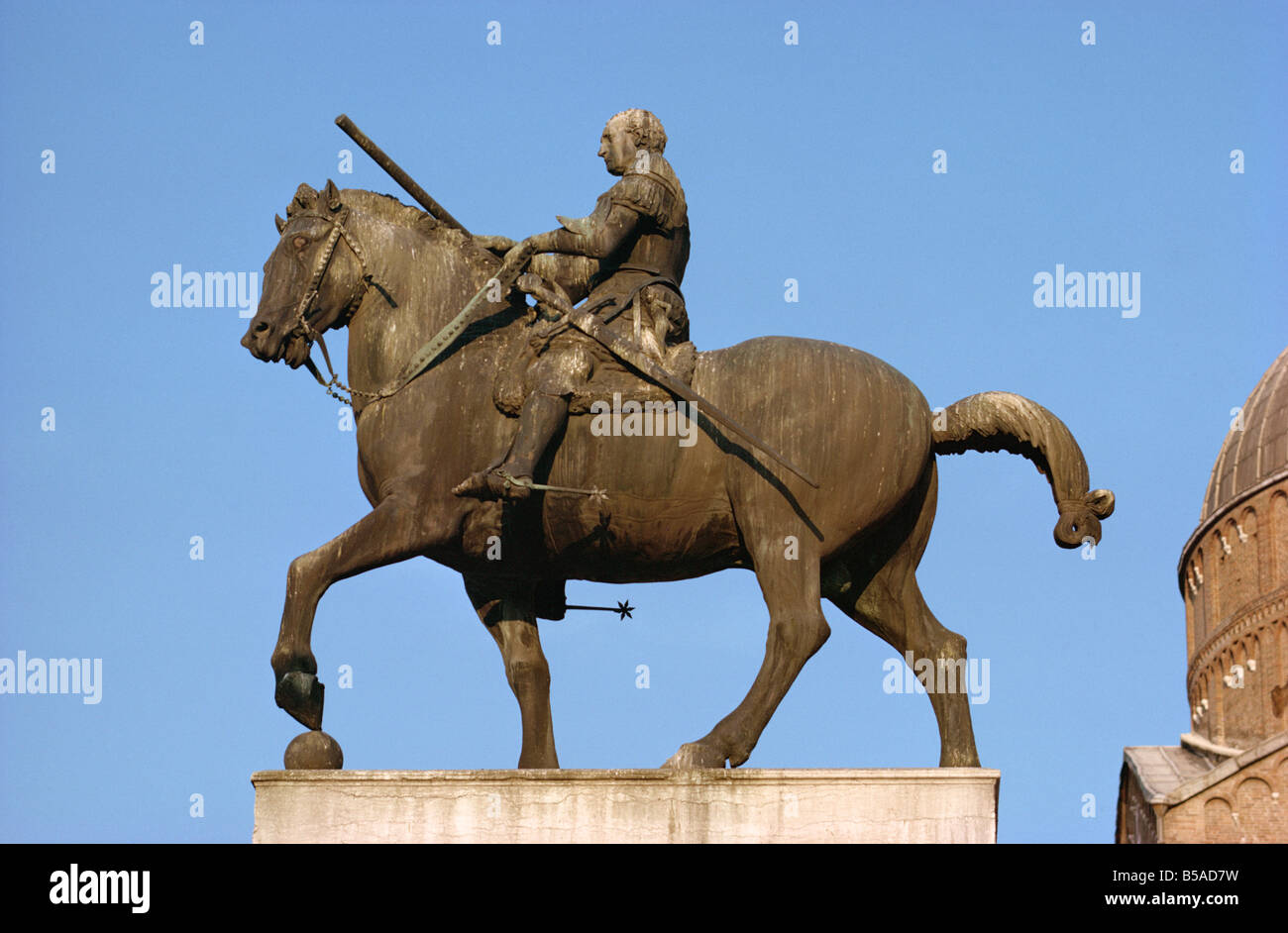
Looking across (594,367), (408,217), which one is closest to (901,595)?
(594,367)

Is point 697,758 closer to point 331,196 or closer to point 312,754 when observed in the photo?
point 312,754

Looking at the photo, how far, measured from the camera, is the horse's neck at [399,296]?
67.2 feet

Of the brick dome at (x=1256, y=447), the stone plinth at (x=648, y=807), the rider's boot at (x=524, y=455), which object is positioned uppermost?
the brick dome at (x=1256, y=447)

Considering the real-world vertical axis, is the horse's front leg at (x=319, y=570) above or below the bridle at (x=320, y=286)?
below

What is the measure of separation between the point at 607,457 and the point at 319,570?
2324 millimetres

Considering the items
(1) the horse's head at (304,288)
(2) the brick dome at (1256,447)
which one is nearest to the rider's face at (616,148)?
(1) the horse's head at (304,288)

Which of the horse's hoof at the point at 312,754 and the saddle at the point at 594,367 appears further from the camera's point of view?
the saddle at the point at 594,367

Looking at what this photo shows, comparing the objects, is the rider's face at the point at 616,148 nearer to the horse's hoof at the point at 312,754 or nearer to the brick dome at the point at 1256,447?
the horse's hoof at the point at 312,754

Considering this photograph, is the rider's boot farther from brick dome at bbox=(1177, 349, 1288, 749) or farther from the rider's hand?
brick dome at bbox=(1177, 349, 1288, 749)

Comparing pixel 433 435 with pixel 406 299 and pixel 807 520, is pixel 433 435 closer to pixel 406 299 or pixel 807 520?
pixel 406 299

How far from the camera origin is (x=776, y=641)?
1909 centimetres

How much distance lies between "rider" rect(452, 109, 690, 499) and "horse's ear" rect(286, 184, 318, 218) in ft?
5.56
